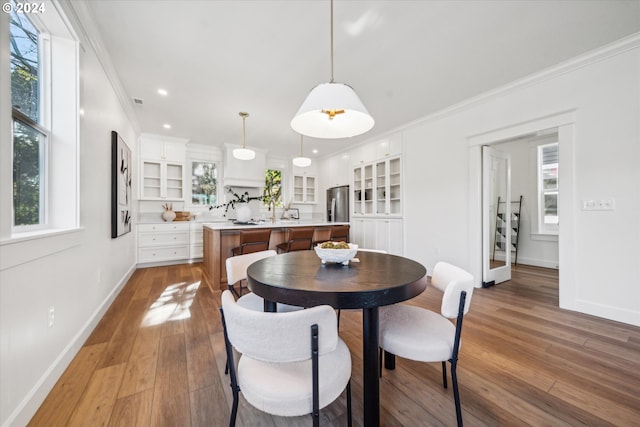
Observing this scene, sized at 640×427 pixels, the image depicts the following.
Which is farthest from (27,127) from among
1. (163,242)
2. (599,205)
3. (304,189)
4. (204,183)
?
(304,189)

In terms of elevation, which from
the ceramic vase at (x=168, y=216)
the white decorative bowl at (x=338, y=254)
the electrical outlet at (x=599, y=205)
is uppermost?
the electrical outlet at (x=599, y=205)

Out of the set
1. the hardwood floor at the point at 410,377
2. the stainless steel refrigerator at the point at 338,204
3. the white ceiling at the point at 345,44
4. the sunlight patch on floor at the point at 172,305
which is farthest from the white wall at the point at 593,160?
the sunlight patch on floor at the point at 172,305

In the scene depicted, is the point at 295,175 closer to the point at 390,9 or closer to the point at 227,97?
the point at 227,97

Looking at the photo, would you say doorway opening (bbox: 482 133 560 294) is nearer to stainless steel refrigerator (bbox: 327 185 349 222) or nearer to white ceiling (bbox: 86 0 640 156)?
white ceiling (bbox: 86 0 640 156)

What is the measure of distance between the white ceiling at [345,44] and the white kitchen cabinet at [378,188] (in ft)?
4.83

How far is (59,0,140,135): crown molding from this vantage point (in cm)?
173

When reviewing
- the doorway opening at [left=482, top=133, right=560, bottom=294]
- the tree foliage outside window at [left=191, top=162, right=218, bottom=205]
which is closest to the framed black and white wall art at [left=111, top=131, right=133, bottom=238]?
the tree foliage outside window at [left=191, top=162, right=218, bottom=205]

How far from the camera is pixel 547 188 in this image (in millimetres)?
4684

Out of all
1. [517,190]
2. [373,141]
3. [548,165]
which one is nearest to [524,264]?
[517,190]

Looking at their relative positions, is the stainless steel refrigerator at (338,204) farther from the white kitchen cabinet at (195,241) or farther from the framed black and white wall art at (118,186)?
the framed black and white wall art at (118,186)

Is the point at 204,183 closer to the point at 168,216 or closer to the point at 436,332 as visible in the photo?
the point at 168,216

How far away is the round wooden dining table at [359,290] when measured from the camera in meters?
1.03

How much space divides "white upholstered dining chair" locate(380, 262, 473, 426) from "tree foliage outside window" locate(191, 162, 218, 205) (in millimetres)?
5422

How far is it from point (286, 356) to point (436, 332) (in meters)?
0.88
